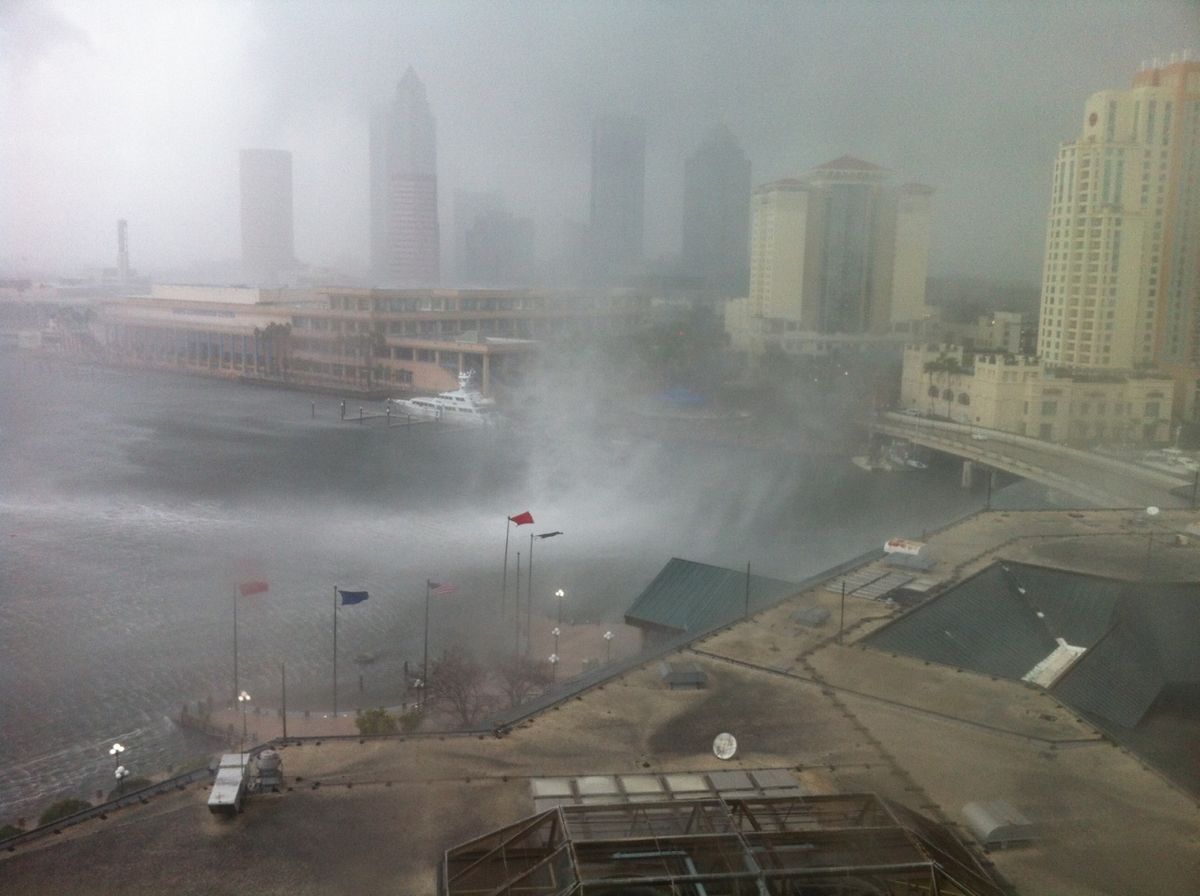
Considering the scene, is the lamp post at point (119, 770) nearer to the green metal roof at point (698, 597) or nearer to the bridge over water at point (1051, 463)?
the green metal roof at point (698, 597)

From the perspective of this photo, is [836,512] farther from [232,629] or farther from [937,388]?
[232,629]

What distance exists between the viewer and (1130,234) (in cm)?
1094

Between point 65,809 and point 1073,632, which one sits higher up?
point 1073,632

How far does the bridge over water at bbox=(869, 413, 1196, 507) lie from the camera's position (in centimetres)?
830

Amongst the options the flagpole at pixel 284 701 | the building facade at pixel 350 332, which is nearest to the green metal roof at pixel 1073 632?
the flagpole at pixel 284 701

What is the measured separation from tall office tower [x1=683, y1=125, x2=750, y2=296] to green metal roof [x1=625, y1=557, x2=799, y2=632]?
7.62 m

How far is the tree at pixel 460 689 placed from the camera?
4.03 m

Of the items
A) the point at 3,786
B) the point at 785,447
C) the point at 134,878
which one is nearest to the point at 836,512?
the point at 785,447

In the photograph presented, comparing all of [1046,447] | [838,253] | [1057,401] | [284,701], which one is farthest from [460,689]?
[838,253]

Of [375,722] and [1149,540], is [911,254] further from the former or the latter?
[375,722]

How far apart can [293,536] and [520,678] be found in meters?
3.81

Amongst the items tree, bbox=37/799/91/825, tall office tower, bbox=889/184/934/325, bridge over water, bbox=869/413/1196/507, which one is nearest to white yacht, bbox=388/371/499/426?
bridge over water, bbox=869/413/1196/507

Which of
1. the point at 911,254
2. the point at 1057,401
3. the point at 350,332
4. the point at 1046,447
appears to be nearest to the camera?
the point at 1046,447

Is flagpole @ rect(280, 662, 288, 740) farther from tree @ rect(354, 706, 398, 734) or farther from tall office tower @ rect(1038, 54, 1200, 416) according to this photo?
tall office tower @ rect(1038, 54, 1200, 416)
